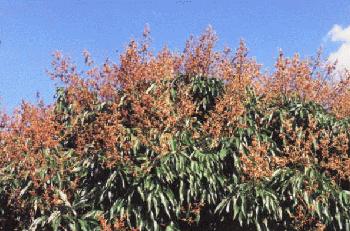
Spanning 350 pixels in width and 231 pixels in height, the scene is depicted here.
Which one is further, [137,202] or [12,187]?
[12,187]

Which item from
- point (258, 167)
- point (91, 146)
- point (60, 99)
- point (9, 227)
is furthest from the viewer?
point (60, 99)

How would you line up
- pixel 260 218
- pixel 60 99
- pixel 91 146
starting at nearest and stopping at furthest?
pixel 260 218
pixel 91 146
pixel 60 99

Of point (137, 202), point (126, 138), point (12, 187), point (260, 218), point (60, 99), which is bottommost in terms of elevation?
point (260, 218)

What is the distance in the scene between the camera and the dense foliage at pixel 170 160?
760 cm

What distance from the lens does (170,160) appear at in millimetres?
7707

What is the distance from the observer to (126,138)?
8.21 metres

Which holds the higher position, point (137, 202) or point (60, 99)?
point (60, 99)

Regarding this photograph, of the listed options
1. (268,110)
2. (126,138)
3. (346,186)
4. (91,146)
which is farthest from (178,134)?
(346,186)

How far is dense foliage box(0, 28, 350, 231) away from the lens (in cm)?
760

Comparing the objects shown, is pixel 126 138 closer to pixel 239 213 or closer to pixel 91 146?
pixel 91 146

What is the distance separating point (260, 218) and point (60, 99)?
16.7ft

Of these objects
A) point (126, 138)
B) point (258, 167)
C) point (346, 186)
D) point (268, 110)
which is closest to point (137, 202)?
point (126, 138)

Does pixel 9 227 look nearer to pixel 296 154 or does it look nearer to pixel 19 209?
pixel 19 209

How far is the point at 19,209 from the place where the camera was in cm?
812
